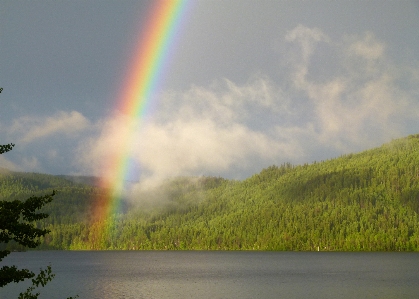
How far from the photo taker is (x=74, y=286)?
A: 142250 millimetres

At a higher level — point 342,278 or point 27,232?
point 27,232

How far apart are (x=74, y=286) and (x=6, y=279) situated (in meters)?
115

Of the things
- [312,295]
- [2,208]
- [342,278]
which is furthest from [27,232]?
[342,278]

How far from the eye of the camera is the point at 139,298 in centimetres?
11175

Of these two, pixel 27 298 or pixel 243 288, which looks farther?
pixel 243 288

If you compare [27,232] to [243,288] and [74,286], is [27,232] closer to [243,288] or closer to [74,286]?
[243,288]

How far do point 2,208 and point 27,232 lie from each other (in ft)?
7.79

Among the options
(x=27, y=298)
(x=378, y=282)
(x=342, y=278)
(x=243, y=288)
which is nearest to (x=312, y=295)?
(x=243, y=288)

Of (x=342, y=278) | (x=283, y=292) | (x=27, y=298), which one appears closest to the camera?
(x=27, y=298)

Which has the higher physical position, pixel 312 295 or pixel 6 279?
pixel 6 279

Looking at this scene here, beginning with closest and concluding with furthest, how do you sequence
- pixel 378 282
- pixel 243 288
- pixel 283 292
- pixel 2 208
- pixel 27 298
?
pixel 2 208
pixel 27 298
pixel 283 292
pixel 243 288
pixel 378 282

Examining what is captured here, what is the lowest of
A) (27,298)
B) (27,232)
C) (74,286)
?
(74,286)

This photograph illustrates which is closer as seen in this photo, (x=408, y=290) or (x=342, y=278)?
(x=408, y=290)

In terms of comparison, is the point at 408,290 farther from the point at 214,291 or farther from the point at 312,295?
the point at 214,291
